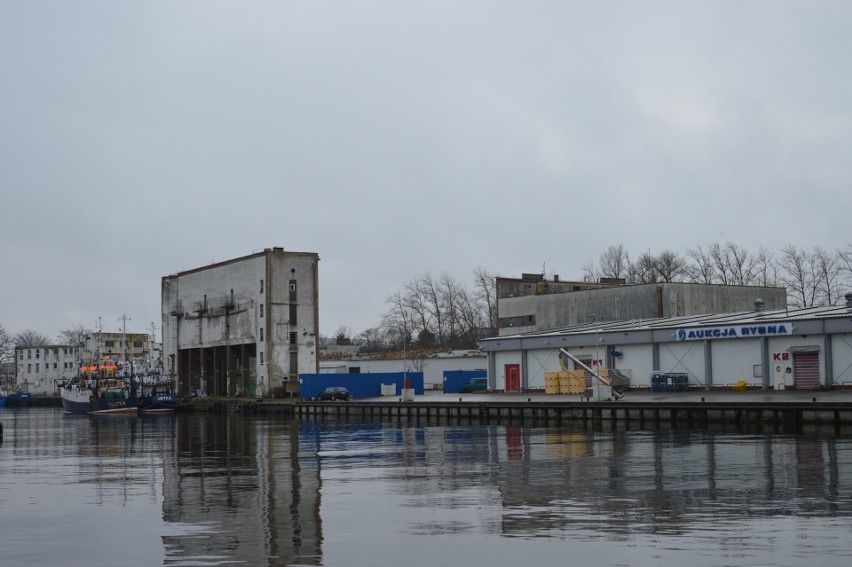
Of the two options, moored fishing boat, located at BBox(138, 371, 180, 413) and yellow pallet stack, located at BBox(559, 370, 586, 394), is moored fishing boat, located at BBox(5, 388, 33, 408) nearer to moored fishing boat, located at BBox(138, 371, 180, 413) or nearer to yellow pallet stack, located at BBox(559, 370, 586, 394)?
moored fishing boat, located at BBox(138, 371, 180, 413)

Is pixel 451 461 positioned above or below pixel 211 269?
below

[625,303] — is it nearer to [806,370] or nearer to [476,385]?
[476,385]

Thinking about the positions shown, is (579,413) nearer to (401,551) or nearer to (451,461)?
(451,461)

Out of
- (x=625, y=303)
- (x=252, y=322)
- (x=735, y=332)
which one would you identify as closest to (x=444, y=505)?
(x=735, y=332)

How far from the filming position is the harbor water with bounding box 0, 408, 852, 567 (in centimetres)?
1574

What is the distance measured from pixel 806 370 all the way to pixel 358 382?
146 ft

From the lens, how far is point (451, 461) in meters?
32.2

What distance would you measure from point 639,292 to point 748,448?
5953 cm

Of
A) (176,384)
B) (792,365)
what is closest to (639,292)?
(792,365)

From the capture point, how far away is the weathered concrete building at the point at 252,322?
97.6 metres

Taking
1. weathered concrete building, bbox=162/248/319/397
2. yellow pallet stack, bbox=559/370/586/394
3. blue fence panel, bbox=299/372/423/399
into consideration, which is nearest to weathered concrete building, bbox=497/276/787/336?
blue fence panel, bbox=299/372/423/399

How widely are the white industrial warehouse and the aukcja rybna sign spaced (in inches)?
2.3

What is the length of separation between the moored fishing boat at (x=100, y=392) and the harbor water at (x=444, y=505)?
6338 centimetres

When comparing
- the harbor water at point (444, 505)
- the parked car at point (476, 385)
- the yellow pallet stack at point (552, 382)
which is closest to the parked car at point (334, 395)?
the parked car at point (476, 385)
